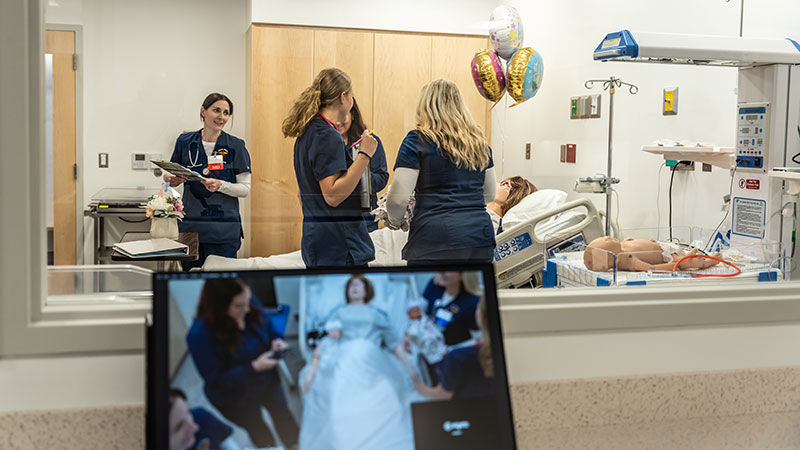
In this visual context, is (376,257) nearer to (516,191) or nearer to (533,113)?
(516,191)

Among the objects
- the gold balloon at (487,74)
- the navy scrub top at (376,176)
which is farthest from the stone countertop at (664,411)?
the gold balloon at (487,74)

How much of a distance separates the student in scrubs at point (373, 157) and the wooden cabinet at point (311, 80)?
3 cm

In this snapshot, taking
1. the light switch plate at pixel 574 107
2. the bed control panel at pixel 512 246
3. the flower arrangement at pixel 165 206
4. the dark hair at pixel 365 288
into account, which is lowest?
the bed control panel at pixel 512 246

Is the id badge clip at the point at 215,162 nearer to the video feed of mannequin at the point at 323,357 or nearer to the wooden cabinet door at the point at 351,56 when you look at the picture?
the wooden cabinet door at the point at 351,56

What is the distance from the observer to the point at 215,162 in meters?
1.80

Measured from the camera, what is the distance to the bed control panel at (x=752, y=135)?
7.46 ft

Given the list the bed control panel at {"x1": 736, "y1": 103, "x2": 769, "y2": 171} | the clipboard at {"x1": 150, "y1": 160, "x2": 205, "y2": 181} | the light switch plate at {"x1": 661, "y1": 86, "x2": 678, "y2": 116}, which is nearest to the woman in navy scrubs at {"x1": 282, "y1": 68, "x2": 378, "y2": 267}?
the clipboard at {"x1": 150, "y1": 160, "x2": 205, "y2": 181}

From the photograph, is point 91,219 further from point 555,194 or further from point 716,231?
point 716,231

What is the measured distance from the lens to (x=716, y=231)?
7.70 feet

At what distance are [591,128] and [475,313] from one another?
1.86 metres

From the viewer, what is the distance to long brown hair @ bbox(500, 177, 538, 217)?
2.17 meters

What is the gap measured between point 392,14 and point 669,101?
126 cm

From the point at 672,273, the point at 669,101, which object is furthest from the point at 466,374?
the point at 669,101

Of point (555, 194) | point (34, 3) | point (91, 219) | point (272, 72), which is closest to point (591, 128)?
point (555, 194)
